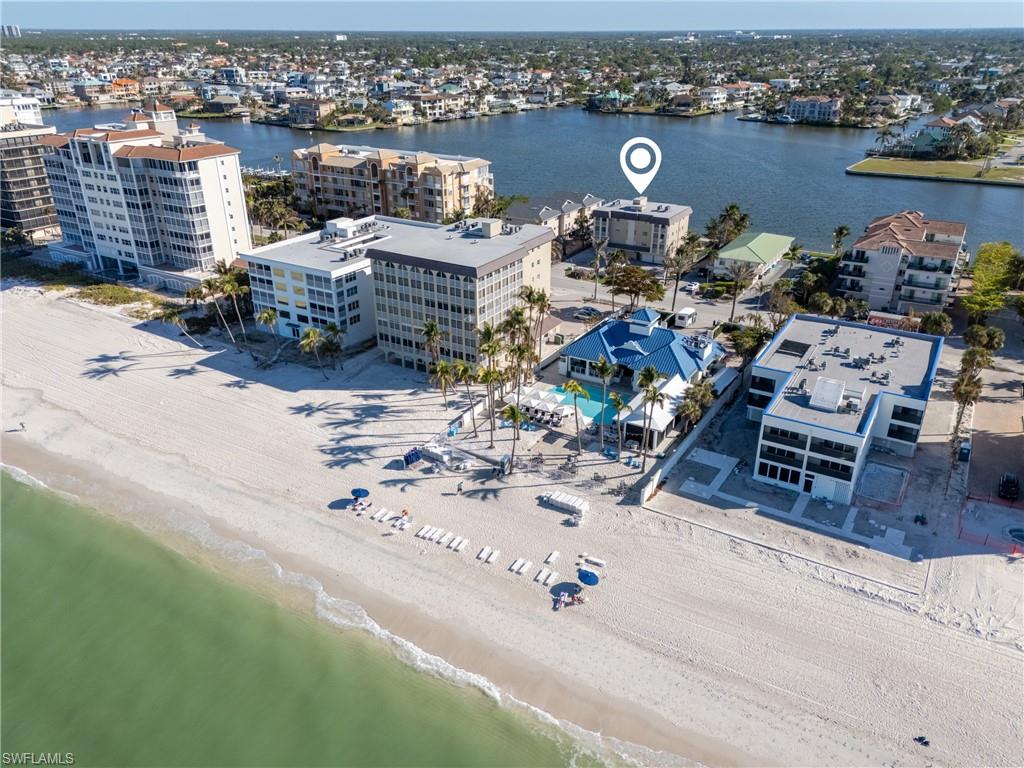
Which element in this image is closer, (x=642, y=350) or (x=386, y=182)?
(x=642, y=350)

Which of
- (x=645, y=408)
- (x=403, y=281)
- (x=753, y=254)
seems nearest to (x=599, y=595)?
(x=645, y=408)

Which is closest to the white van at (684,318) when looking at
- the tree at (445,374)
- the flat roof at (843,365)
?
A: the flat roof at (843,365)

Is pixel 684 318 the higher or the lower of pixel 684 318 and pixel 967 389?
the lower

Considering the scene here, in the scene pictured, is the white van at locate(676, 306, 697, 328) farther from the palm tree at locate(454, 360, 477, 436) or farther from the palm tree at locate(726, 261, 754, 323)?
the palm tree at locate(454, 360, 477, 436)

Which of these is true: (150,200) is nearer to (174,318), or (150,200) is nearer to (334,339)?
(174,318)

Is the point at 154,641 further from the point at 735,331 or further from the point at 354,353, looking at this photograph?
the point at 735,331

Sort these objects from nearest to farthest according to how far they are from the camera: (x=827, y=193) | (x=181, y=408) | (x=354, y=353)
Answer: (x=181, y=408), (x=354, y=353), (x=827, y=193)

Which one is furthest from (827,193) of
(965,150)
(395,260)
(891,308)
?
(395,260)

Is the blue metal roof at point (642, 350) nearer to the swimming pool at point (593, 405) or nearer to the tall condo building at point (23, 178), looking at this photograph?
the swimming pool at point (593, 405)
